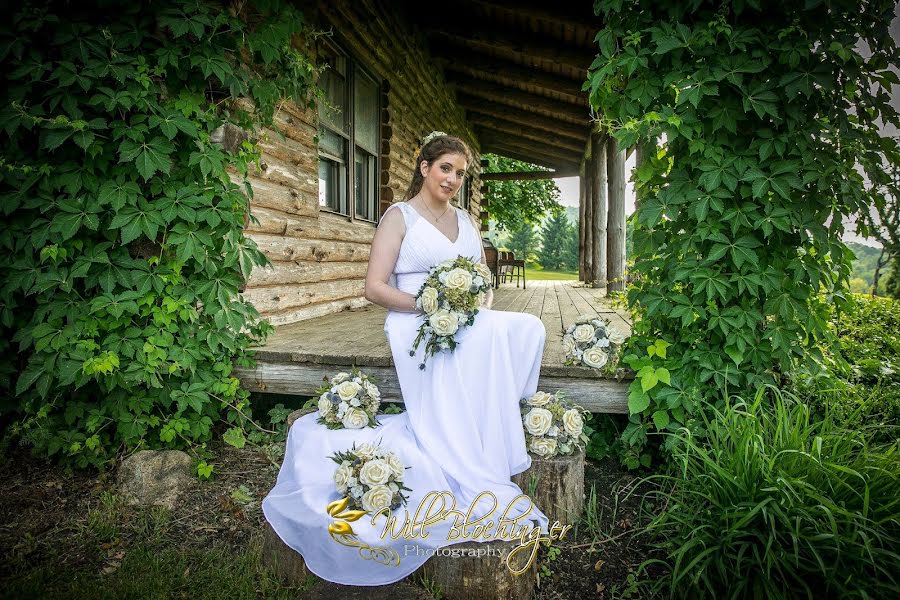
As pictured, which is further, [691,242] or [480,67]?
[480,67]

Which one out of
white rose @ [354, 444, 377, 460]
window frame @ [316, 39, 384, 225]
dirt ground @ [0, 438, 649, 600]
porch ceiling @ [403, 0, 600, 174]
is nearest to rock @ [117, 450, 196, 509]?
dirt ground @ [0, 438, 649, 600]

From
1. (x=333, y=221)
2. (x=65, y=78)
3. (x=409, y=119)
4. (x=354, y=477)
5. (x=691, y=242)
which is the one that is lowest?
(x=354, y=477)

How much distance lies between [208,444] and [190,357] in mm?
614

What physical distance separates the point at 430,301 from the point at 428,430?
1.91 ft

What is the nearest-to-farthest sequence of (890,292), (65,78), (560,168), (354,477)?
(354,477) < (65,78) < (890,292) < (560,168)

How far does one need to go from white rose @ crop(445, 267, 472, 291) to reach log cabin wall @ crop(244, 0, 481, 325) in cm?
132

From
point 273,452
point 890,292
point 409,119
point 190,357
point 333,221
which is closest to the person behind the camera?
point 190,357

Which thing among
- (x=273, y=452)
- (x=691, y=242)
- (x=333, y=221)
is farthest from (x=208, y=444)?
(x=691, y=242)

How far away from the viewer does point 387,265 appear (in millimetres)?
2543

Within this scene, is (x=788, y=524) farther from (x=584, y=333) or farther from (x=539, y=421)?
(x=584, y=333)

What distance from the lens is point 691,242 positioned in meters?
2.27

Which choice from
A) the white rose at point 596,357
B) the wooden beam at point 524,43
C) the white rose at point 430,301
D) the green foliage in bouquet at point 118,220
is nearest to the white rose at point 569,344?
the white rose at point 596,357

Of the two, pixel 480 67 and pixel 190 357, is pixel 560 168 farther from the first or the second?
pixel 190 357

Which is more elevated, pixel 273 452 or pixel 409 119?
pixel 409 119
